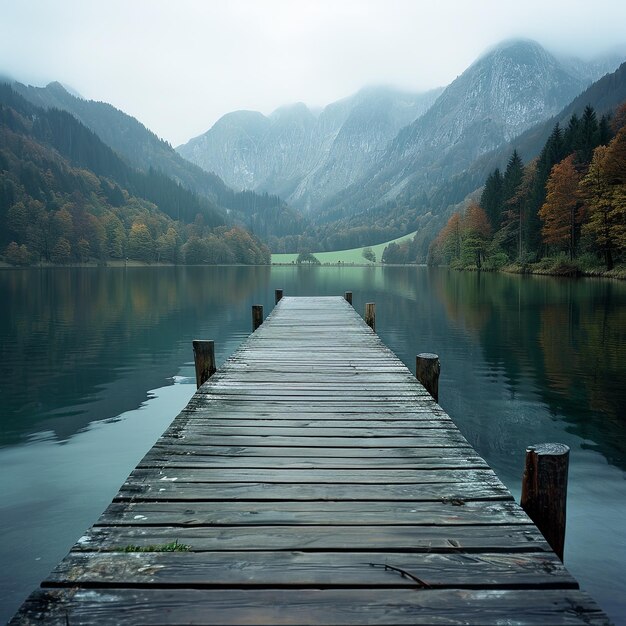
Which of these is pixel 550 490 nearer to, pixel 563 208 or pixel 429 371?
pixel 429 371

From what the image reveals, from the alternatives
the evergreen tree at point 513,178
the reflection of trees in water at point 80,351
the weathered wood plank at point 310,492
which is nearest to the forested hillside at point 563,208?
the evergreen tree at point 513,178

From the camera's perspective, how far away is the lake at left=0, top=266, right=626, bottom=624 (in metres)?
6.61

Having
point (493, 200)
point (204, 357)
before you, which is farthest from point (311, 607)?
point (493, 200)

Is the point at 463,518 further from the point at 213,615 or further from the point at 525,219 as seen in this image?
the point at 525,219

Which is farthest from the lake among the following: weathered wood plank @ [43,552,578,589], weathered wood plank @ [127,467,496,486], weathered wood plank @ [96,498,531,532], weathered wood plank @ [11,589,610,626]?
weathered wood plank @ [11,589,610,626]

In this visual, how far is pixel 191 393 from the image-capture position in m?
14.7

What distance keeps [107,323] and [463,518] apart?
2673cm

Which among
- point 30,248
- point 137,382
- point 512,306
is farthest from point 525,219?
point 30,248

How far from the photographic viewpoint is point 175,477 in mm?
4480

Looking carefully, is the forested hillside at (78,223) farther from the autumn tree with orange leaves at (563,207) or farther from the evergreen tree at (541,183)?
the autumn tree with orange leaves at (563,207)

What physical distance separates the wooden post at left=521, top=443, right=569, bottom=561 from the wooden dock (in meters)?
0.25

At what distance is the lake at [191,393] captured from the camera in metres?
6.61

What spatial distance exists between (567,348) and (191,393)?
47.5 ft

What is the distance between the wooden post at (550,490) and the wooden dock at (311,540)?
25cm
